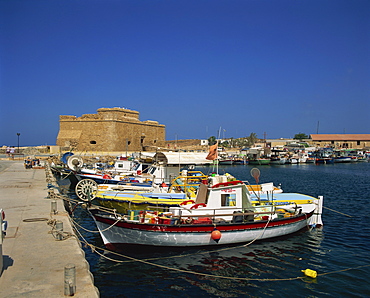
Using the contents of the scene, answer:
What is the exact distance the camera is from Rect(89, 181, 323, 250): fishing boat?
11039 millimetres

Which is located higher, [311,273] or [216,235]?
[216,235]

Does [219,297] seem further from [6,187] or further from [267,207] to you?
[6,187]

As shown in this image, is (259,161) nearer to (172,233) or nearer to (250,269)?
(172,233)

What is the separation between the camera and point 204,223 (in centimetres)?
1145

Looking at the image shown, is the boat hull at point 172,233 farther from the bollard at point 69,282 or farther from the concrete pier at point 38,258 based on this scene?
the bollard at point 69,282

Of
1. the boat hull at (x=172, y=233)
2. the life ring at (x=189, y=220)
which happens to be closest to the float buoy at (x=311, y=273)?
the boat hull at (x=172, y=233)

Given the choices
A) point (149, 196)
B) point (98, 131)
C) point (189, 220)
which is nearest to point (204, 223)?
point (189, 220)

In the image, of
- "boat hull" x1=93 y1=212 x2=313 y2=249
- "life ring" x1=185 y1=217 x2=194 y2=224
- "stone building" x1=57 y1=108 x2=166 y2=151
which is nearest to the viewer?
"boat hull" x1=93 y1=212 x2=313 y2=249

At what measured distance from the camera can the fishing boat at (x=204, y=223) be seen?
11039 millimetres

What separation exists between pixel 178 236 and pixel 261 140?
107 m

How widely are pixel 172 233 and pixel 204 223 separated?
1.21 meters

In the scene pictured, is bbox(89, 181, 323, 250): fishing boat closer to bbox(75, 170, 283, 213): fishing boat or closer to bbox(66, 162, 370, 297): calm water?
bbox(66, 162, 370, 297): calm water

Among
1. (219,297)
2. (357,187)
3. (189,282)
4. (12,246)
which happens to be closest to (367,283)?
(219,297)

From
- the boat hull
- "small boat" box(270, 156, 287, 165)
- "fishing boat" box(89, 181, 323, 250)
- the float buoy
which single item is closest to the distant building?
"small boat" box(270, 156, 287, 165)
